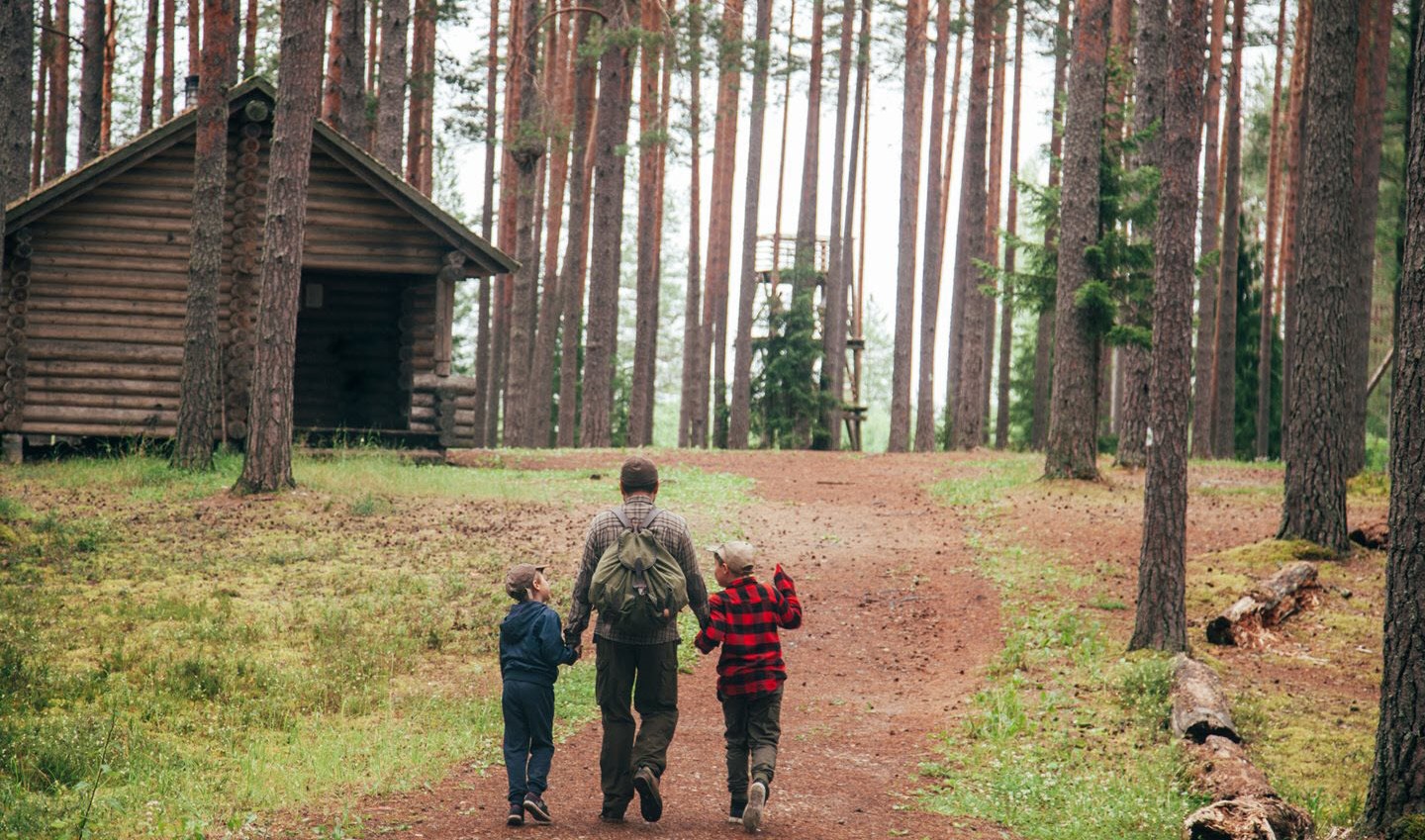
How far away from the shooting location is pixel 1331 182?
1426 cm

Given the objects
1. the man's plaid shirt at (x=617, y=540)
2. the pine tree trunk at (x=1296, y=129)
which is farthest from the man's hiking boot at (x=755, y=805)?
the pine tree trunk at (x=1296, y=129)

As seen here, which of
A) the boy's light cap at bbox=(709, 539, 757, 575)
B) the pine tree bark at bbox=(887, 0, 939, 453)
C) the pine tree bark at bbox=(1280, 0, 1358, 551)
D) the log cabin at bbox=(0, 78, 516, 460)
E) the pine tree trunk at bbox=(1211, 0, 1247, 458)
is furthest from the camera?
the pine tree bark at bbox=(887, 0, 939, 453)

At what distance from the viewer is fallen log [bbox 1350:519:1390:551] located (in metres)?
14.6

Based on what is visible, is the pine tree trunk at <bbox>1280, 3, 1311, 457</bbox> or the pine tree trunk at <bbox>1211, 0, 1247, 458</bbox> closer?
the pine tree trunk at <bbox>1280, 3, 1311, 457</bbox>

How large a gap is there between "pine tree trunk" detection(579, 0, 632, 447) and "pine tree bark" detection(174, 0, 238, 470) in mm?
8224

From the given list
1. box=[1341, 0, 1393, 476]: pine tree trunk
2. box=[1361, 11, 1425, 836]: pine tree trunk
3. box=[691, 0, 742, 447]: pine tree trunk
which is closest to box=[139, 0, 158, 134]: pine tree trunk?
box=[691, 0, 742, 447]: pine tree trunk

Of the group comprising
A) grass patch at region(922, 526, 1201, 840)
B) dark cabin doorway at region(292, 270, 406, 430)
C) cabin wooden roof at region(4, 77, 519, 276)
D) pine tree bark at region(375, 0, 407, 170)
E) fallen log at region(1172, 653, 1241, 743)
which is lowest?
grass patch at region(922, 526, 1201, 840)

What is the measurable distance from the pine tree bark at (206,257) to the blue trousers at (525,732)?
42.6 feet

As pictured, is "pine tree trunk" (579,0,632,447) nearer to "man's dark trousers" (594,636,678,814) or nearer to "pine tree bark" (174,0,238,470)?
"pine tree bark" (174,0,238,470)

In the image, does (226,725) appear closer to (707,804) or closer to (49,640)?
(49,640)

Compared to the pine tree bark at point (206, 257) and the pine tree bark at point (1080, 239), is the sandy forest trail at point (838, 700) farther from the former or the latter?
the pine tree bark at point (206, 257)

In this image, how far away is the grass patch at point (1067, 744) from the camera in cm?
795

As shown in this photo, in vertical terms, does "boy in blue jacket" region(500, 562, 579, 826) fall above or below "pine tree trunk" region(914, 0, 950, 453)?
below

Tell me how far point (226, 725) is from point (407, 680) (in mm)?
1747
